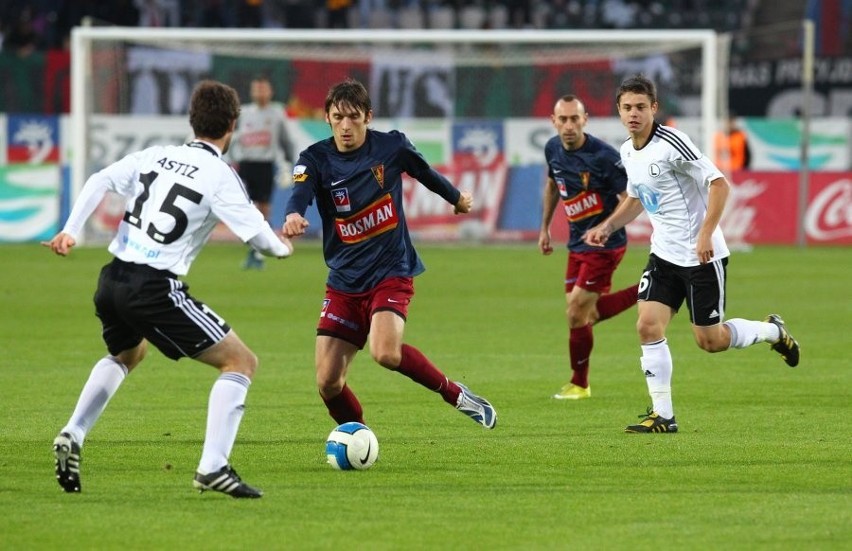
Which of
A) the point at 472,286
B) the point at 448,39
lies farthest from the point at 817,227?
the point at 472,286

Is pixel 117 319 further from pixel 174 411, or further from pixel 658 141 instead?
pixel 658 141

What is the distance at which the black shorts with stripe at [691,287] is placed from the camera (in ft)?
28.9

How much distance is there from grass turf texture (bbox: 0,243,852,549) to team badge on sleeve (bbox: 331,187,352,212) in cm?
128

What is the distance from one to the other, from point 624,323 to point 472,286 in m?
3.77

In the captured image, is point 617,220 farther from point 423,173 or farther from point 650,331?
point 423,173

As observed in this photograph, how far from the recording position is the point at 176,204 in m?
6.55

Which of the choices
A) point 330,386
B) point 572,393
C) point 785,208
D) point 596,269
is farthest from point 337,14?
point 330,386

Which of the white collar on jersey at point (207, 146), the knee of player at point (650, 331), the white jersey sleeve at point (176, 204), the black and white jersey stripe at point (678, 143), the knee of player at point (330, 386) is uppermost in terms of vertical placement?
the white collar on jersey at point (207, 146)

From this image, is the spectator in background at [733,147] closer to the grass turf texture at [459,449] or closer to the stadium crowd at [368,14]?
the stadium crowd at [368,14]

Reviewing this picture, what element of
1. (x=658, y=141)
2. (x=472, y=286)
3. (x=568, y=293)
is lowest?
(x=472, y=286)

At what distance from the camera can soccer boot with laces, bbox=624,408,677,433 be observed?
868 cm

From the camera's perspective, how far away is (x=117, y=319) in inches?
268

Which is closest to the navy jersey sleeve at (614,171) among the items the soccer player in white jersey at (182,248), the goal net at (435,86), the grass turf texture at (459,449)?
the grass turf texture at (459,449)

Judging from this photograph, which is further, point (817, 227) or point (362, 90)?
point (817, 227)
